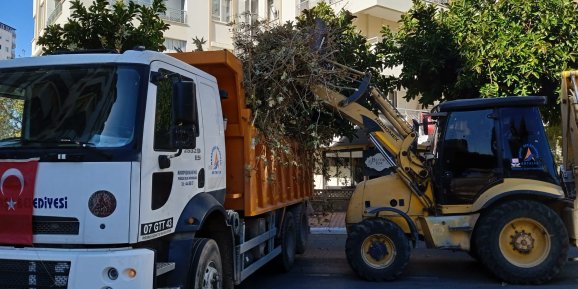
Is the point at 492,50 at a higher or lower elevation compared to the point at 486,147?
higher

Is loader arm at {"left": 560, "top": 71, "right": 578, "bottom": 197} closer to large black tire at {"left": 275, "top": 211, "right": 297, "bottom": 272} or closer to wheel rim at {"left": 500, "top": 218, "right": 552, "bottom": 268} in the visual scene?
wheel rim at {"left": 500, "top": 218, "right": 552, "bottom": 268}

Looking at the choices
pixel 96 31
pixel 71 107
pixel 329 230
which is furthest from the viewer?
pixel 329 230

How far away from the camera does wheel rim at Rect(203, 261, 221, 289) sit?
16.0ft

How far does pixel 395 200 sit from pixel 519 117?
7.07 ft

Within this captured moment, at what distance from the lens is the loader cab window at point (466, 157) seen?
7.72 meters

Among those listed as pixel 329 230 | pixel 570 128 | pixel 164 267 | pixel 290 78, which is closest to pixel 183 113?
pixel 164 267

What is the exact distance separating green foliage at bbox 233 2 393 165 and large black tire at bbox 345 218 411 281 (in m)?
1.64

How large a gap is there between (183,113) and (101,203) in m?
1.00

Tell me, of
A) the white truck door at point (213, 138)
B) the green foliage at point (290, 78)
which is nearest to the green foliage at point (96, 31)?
the green foliage at point (290, 78)

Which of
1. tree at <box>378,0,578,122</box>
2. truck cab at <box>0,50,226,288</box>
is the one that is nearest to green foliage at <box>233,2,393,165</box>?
truck cab at <box>0,50,226,288</box>

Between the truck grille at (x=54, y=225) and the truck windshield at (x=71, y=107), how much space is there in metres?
0.58

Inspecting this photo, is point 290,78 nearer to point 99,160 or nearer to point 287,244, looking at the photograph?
point 287,244

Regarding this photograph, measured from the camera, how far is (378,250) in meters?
7.71

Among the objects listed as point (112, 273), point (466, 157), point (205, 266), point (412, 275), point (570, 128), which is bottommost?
point (412, 275)
